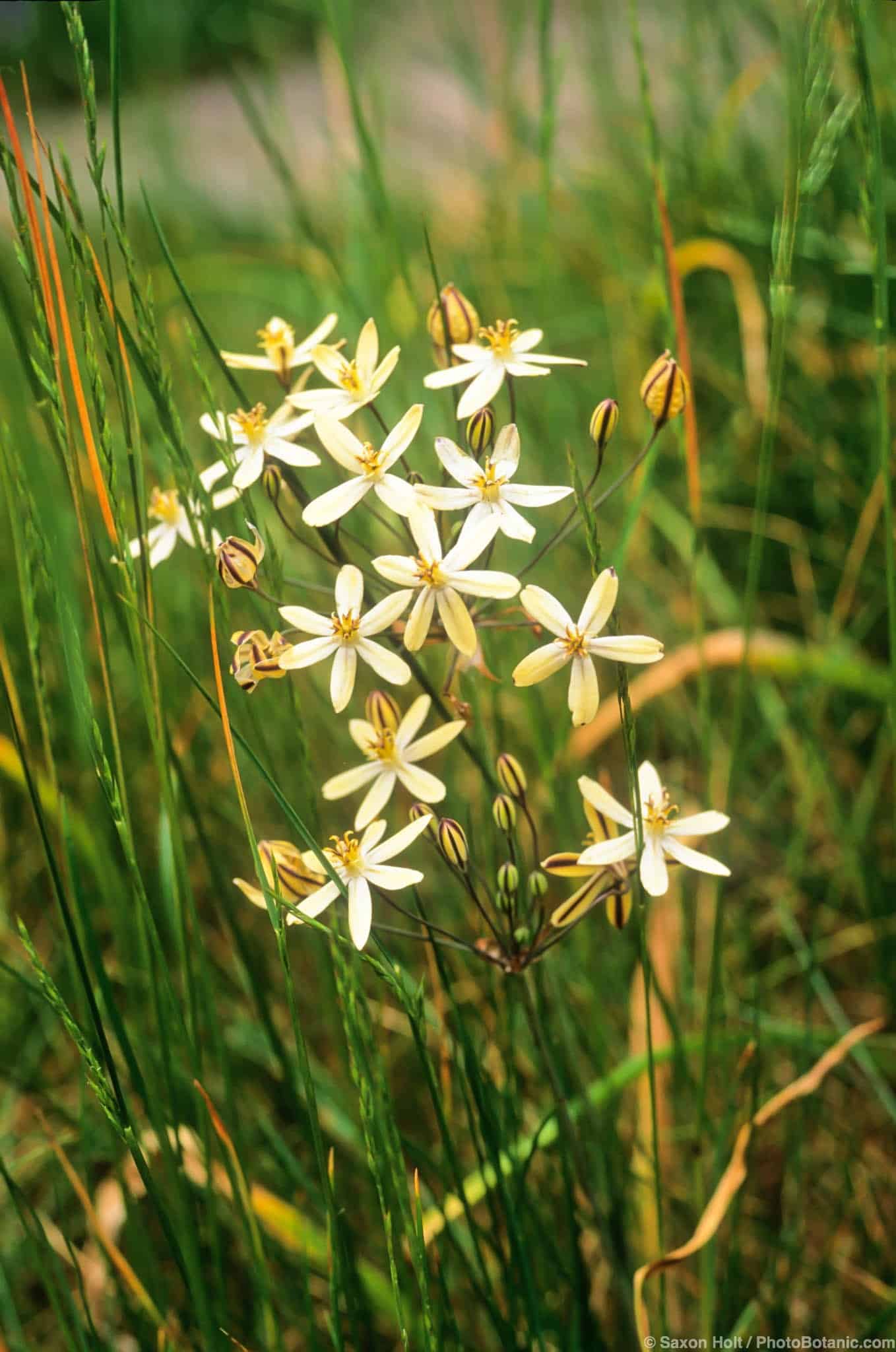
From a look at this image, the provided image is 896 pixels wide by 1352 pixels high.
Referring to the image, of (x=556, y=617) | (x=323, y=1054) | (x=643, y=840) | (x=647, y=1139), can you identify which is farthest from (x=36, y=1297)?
(x=556, y=617)

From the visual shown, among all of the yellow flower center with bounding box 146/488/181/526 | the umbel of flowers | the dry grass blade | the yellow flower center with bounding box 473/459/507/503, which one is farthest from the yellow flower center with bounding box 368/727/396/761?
the dry grass blade

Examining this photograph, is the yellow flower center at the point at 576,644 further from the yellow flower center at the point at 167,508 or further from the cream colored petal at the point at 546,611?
the yellow flower center at the point at 167,508

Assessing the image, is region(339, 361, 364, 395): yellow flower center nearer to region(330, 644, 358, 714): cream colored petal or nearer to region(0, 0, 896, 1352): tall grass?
region(0, 0, 896, 1352): tall grass

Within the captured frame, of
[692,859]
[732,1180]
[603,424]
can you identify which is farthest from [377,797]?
[732,1180]

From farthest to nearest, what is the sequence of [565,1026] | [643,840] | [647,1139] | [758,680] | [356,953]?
[758,680], [647,1139], [565,1026], [643,840], [356,953]

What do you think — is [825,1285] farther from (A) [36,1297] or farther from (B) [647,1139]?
(A) [36,1297]

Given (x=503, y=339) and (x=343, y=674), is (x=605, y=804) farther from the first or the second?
(x=503, y=339)

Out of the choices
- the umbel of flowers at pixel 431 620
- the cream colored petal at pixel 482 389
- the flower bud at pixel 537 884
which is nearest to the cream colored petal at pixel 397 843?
the umbel of flowers at pixel 431 620
